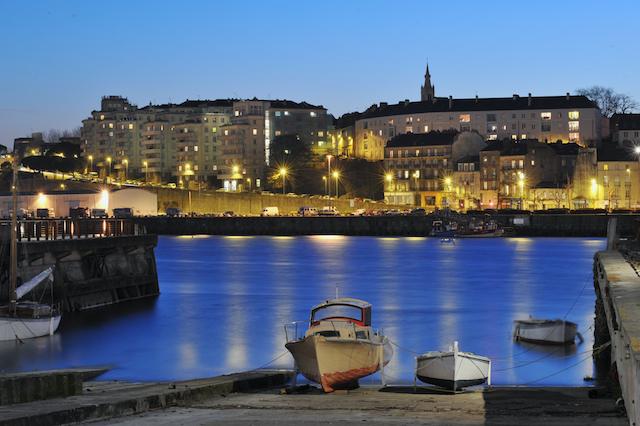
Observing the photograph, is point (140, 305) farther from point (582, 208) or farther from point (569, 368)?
point (582, 208)

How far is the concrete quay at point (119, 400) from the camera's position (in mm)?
19973

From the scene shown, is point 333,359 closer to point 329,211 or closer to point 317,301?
point 317,301

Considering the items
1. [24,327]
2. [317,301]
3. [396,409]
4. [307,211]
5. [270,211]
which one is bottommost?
[317,301]

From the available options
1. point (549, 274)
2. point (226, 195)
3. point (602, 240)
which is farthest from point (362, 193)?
point (549, 274)

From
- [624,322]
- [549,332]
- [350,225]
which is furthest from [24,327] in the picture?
[350,225]

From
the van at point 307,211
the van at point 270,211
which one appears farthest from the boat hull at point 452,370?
the van at point 270,211

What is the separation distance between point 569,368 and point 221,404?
13.9 metres

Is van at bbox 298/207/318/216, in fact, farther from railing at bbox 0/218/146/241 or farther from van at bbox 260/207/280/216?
railing at bbox 0/218/146/241

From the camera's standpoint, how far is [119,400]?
72.0 feet

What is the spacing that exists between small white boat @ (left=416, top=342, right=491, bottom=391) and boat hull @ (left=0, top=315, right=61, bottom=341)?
1629 cm

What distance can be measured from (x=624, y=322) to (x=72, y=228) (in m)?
42.4

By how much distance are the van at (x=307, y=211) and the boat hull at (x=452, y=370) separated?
464 ft

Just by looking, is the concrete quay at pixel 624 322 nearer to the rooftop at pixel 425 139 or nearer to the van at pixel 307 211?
the van at pixel 307 211

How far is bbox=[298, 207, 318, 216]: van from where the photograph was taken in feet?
562
